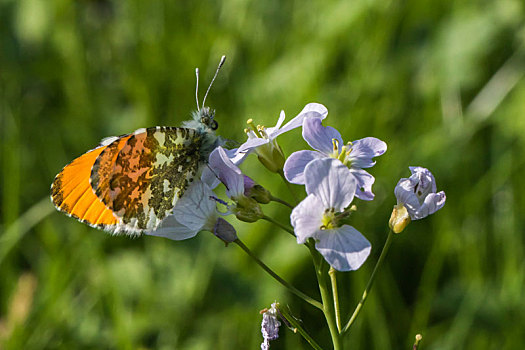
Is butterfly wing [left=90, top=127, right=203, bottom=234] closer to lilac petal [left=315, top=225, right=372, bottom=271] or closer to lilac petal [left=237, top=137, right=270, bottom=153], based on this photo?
lilac petal [left=237, top=137, right=270, bottom=153]

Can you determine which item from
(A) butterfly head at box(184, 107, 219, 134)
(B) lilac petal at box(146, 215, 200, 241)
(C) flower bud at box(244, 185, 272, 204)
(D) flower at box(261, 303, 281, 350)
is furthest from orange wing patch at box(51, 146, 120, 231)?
(D) flower at box(261, 303, 281, 350)

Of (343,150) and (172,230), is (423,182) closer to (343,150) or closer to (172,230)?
(343,150)

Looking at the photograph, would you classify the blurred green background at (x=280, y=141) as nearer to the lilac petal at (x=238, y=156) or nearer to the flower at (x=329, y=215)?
the lilac petal at (x=238, y=156)

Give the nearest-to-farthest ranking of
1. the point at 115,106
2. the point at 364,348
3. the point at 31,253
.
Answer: the point at 364,348 < the point at 31,253 < the point at 115,106

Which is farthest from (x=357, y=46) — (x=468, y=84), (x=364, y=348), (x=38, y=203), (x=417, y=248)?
(x=38, y=203)

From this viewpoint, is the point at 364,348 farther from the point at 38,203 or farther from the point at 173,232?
the point at 38,203

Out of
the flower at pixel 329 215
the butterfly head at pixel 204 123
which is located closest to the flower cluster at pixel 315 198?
the flower at pixel 329 215
